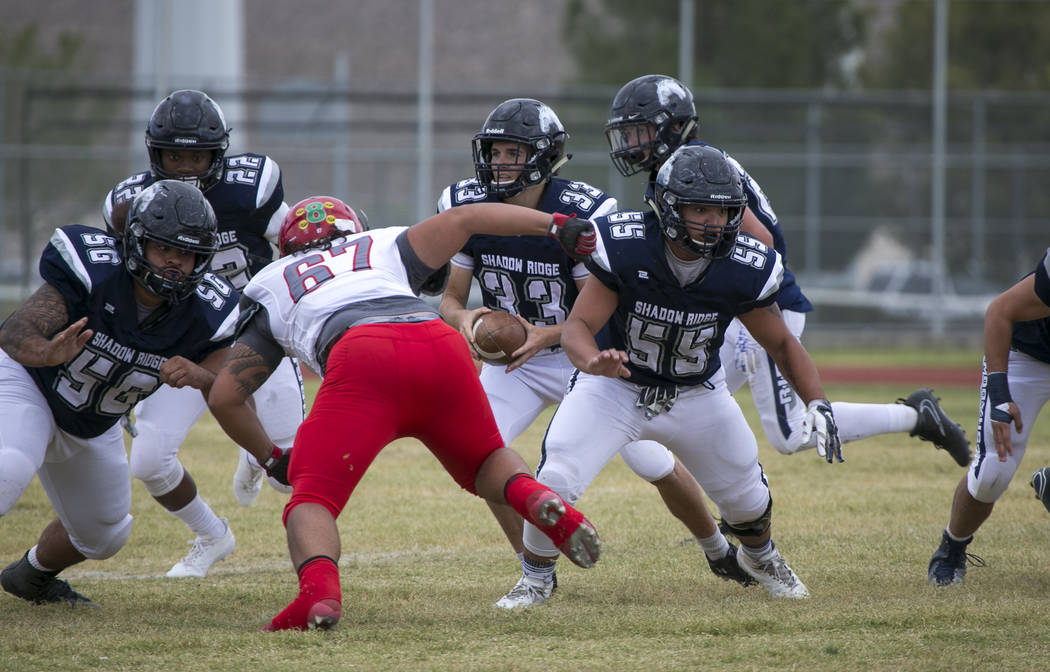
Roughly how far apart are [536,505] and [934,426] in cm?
268

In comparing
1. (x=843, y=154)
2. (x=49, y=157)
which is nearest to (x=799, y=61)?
(x=843, y=154)

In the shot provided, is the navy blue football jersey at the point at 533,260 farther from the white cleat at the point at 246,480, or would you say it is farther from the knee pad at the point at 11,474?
the knee pad at the point at 11,474

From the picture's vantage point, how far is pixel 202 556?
17.7 feet

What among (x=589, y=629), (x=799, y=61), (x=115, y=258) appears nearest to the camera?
(x=589, y=629)

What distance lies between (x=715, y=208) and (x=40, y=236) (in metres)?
16.4

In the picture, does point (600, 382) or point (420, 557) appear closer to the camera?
point (600, 382)

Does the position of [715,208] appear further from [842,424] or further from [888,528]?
[888,528]

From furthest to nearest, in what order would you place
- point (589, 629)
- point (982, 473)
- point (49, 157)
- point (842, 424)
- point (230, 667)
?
point (49, 157) → point (842, 424) → point (982, 473) → point (589, 629) → point (230, 667)

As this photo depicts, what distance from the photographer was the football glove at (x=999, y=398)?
469 cm

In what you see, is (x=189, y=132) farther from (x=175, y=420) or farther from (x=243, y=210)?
(x=175, y=420)

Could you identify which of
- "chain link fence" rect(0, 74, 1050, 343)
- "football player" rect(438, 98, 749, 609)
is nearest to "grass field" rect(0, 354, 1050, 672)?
"football player" rect(438, 98, 749, 609)

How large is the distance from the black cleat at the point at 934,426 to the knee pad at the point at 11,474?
Result: 386 cm

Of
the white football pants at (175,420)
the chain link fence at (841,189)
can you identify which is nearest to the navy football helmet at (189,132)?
the white football pants at (175,420)

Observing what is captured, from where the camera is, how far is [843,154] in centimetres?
1864
